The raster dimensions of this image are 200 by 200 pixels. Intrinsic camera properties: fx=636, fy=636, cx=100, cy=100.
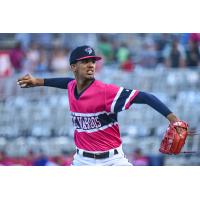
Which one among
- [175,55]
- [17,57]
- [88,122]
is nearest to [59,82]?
[88,122]

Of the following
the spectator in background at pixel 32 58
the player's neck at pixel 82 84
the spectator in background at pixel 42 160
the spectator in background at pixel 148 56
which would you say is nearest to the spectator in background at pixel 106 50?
the spectator in background at pixel 148 56

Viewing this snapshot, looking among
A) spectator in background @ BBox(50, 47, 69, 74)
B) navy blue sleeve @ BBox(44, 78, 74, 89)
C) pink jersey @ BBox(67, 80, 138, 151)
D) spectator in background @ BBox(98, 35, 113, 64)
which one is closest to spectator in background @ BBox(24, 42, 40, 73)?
spectator in background @ BBox(50, 47, 69, 74)

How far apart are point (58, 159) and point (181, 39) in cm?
227

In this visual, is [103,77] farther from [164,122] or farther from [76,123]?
[76,123]

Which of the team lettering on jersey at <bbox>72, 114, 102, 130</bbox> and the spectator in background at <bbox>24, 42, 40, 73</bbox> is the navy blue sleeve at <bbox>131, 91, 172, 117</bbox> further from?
the spectator in background at <bbox>24, 42, 40, 73</bbox>

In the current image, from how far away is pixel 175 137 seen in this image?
19.8 feet

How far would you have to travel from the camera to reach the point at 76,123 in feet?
20.8

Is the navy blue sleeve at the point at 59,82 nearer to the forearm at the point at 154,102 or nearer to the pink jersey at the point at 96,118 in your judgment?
the pink jersey at the point at 96,118

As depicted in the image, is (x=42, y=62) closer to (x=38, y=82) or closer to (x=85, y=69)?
(x=38, y=82)

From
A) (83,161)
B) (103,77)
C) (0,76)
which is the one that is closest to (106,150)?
(83,161)

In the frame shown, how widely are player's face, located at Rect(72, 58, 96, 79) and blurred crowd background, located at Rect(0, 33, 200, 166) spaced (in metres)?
1.97

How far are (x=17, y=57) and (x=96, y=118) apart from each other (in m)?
2.63

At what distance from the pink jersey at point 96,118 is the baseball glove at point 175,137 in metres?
0.46

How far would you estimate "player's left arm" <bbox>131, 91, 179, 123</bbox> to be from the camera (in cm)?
558
